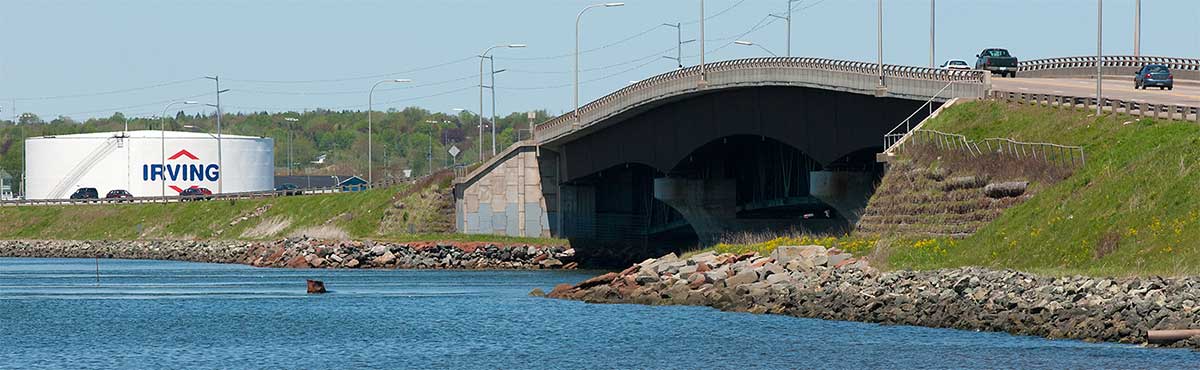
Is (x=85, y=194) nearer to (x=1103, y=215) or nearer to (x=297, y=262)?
(x=297, y=262)

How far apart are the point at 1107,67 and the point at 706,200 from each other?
24.1 m

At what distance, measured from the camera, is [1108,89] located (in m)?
88.2

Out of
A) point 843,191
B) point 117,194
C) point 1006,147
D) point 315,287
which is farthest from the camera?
point 117,194

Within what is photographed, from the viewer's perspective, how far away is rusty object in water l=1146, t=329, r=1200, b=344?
43.3 metres

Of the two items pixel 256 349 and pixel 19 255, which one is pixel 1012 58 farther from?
pixel 19 255

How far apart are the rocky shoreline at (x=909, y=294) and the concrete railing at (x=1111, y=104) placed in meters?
13.0

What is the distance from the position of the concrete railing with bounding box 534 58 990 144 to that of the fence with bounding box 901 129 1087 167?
5727mm

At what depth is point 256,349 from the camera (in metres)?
55.0

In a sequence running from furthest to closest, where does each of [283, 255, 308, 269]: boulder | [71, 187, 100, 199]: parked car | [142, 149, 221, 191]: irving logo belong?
[142, 149, 221, 191]: irving logo
[71, 187, 100, 199]: parked car
[283, 255, 308, 269]: boulder

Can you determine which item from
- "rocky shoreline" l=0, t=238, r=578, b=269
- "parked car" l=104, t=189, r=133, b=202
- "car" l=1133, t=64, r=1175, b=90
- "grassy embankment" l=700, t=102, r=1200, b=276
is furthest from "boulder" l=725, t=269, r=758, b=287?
"parked car" l=104, t=189, r=133, b=202

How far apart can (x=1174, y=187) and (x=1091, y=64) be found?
4836 centimetres

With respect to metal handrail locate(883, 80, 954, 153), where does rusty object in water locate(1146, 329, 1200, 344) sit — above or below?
below

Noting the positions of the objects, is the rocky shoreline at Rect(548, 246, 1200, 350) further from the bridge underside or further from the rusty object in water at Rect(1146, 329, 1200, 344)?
the bridge underside

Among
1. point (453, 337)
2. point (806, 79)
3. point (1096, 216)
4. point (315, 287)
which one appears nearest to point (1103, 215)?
point (1096, 216)
